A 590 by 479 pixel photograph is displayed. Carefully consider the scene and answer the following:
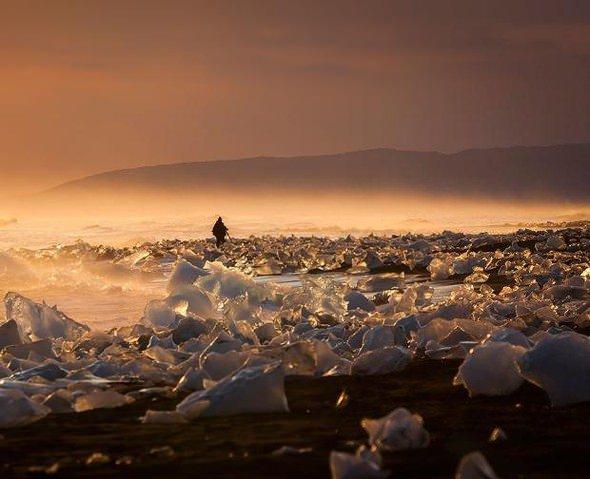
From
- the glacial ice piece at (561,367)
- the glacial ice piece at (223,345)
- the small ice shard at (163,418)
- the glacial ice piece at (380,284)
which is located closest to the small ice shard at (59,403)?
the small ice shard at (163,418)

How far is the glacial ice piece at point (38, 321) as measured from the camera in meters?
6.89

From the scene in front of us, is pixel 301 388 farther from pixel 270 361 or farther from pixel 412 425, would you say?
pixel 412 425

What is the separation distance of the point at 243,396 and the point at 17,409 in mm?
878

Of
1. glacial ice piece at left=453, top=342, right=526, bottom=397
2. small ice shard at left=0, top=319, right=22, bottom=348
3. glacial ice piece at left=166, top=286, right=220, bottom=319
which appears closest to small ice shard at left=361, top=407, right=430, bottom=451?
glacial ice piece at left=453, top=342, right=526, bottom=397

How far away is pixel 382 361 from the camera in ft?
17.1

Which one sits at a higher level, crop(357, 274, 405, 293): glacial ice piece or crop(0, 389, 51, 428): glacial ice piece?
crop(0, 389, 51, 428): glacial ice piece

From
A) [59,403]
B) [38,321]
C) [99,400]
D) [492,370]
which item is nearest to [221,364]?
[99,400]

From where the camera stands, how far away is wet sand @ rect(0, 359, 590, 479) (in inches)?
121

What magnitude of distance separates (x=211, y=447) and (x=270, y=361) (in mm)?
1044

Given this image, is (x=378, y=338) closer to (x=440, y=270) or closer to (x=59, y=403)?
(x=59, y=403)

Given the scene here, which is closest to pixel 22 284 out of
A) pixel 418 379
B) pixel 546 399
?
pixel 418 379

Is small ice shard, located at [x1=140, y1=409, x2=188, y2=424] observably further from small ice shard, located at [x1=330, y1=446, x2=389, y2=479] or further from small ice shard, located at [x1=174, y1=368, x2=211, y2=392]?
small ice shard, located at [x1=330, y1=446, x2=389, y2=479]

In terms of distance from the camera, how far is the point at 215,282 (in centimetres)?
955

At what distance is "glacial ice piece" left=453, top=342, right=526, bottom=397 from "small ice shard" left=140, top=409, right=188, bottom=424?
4.22 ft
